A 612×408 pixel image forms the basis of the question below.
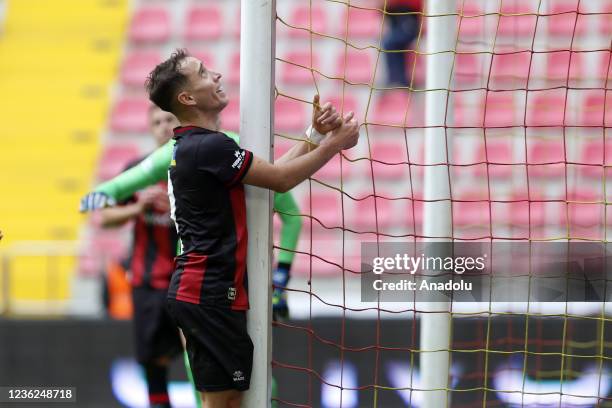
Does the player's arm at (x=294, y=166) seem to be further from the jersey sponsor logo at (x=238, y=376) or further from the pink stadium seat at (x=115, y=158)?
the pink stadium seat at (x=115, y=158)

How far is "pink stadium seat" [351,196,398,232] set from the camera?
8.07 metres

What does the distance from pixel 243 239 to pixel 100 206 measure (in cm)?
99

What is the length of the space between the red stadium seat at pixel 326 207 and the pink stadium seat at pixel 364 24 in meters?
1.58

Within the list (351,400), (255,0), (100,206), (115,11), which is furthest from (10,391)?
(115,11)

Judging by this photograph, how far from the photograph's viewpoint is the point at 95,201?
157 inches

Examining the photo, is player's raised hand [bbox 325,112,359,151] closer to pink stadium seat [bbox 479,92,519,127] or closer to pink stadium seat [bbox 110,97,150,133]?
pink stadium seat [bbox 479,92,519,127]

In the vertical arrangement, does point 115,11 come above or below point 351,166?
above

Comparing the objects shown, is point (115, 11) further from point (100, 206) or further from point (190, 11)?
point (100, 206)

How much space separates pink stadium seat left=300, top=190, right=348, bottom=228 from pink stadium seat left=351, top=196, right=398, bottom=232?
0.16 meters

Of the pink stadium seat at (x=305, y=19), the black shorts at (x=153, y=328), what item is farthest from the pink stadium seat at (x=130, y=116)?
the black shorts at (x=153, y=328)

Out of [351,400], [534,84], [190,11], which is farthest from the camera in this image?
[190,11]

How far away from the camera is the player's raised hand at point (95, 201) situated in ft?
13.0

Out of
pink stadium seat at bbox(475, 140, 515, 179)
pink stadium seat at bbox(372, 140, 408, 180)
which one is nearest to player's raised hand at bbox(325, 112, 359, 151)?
pink stadium seat at bbox(475, 140, 515, 179)

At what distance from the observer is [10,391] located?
257 inches
